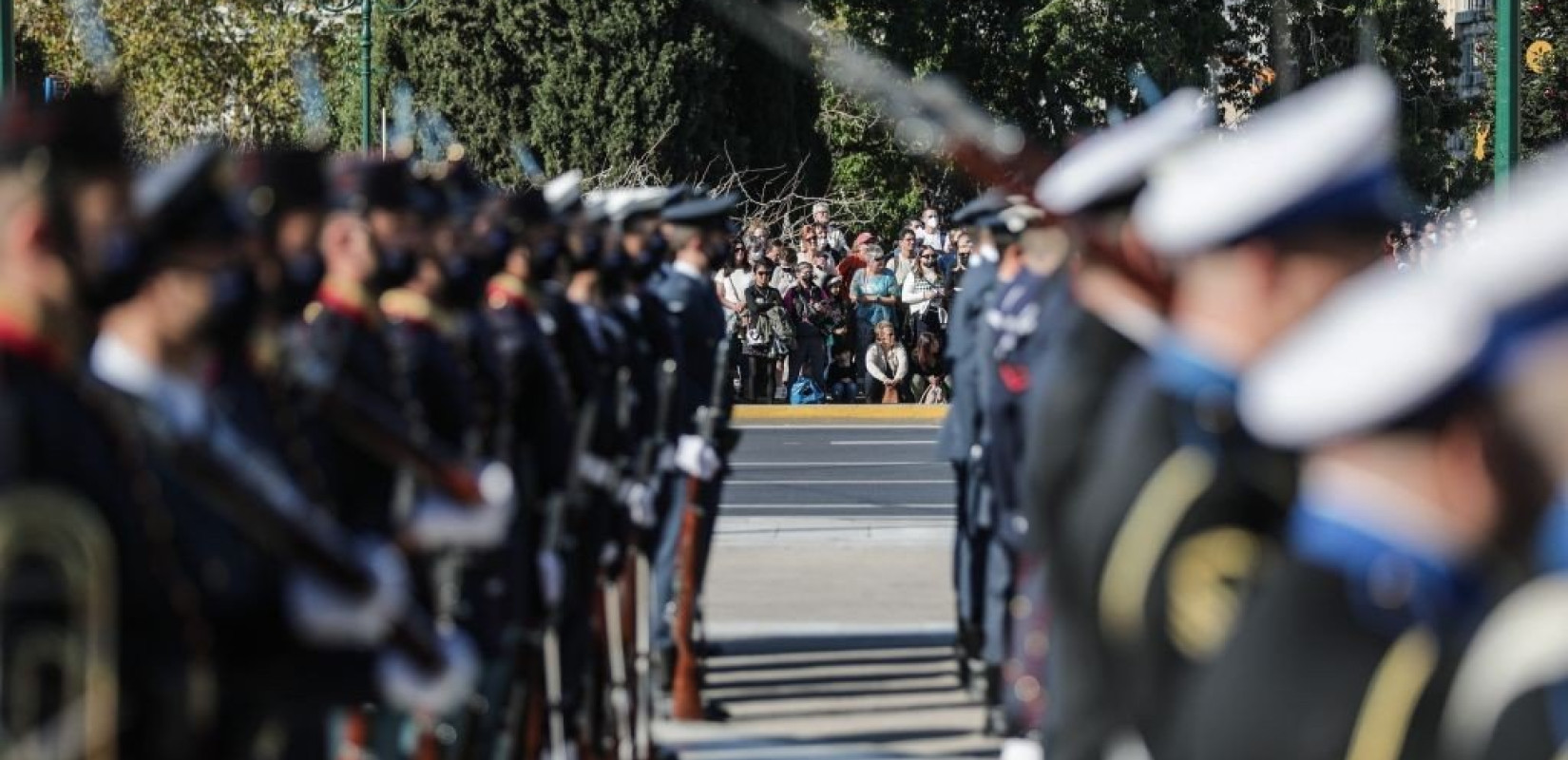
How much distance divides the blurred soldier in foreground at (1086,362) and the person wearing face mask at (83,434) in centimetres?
116

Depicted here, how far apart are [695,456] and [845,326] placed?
55.1ft

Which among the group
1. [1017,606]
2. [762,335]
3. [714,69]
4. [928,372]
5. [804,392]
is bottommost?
[804,392]

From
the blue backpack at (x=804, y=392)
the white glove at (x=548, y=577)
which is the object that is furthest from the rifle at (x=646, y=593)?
the blue backpack at (x=804, y=392)

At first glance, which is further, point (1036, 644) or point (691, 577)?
point (691, 577)

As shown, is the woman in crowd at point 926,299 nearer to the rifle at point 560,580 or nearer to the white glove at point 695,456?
the white glove at point 695,456

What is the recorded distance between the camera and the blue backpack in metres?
27.8

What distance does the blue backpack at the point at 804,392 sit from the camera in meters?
27.8

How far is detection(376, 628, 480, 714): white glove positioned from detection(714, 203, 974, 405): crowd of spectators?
21.2 m

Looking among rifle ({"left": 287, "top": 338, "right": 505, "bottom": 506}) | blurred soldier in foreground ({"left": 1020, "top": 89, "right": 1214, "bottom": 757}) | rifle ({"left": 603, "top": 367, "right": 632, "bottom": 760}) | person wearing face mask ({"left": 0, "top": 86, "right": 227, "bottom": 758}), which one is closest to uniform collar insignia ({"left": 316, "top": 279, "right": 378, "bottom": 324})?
rifle ({"left": 287, "top": 338, "right": 505, "bottom": 506})

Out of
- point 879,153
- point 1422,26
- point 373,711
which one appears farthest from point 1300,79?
point 373,711

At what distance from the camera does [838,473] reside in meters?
21.6

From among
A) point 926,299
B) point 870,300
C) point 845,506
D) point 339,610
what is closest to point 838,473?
point 845,506

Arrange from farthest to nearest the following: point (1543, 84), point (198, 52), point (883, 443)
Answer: point (198, 52), point (1543, 84), point (883, 443)

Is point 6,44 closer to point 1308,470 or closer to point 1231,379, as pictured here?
point 1231,379
